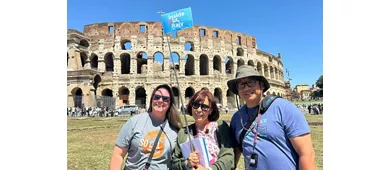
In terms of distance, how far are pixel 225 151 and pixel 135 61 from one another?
97.3 feet

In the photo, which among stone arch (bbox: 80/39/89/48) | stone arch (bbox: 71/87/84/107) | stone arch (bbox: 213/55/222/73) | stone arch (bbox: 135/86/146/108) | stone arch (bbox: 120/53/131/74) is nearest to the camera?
stone arch (bbox: 71/87/84/107)

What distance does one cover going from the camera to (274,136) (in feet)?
7.42

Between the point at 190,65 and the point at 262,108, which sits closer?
the point at 262,108

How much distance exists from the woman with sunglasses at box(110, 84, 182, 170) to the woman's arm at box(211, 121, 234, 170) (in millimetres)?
475

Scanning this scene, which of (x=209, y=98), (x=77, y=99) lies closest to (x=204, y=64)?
(x=77, y=99)

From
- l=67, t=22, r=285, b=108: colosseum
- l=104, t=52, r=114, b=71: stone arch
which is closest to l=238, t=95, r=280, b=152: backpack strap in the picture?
l=67, t=22, r=285, b=108: colosseum

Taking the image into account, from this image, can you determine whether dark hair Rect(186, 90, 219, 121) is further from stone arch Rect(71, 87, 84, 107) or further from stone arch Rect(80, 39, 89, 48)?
stone arch Rect(80, 39, 89, 48)

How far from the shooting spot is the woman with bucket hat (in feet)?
7.27

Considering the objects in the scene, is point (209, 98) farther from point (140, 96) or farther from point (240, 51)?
point (240, 51)

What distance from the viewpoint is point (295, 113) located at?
2.25 m

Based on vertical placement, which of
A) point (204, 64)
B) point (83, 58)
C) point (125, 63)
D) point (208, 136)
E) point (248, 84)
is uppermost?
point (83, 58)

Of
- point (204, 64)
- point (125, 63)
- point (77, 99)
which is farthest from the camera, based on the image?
point (204, 64)

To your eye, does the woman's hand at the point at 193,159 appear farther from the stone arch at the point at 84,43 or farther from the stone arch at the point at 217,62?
the stone arch at the point at 217,62
